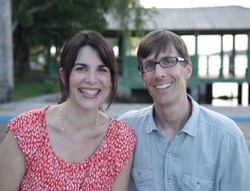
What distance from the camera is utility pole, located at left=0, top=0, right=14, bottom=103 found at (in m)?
14.5

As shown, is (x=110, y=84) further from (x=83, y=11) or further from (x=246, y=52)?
(x=246, y=52)

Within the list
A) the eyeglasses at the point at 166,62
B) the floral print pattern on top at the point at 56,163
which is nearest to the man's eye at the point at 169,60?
the eyeglasses at the point at 166,62

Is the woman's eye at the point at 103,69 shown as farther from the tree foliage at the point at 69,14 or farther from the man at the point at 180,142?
the tree foliage at the point at 69,14

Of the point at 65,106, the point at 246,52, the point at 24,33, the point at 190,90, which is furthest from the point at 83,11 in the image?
the point at 65,106

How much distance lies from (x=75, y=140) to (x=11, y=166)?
39cm

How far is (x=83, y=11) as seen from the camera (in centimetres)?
2009

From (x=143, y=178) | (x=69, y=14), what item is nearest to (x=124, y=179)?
(x=143, y=178)

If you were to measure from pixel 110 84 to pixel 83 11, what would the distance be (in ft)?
58.6

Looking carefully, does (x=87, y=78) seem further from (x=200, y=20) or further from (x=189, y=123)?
(x=200, y=20)

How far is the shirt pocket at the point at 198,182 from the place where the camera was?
2.59 metres

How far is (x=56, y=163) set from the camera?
2.60 meters

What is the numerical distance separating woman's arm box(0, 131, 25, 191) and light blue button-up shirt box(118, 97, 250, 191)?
2.25 feet

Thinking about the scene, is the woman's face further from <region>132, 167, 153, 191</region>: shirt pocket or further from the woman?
<region>132, 167, 153, 191</region>: shirt pocket

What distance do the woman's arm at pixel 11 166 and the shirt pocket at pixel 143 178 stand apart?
0.67 m
